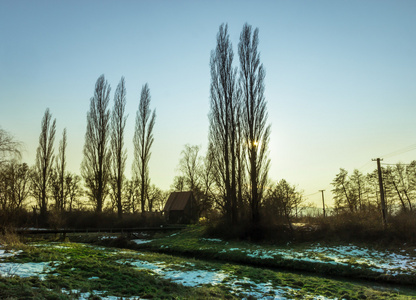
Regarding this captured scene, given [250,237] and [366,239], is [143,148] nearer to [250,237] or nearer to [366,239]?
[250,237]

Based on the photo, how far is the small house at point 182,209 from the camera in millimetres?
41625

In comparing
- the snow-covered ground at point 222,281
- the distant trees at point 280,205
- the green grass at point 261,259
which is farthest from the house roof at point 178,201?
the snow-covered ground at point 222,281

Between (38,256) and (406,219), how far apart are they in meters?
17.9

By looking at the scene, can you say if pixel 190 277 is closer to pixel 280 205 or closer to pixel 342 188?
pixel 280 205

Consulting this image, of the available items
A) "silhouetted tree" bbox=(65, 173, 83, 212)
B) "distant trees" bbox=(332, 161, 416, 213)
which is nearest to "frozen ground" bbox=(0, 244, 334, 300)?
"distant trees" bbox=(332, 161, 416, 213)

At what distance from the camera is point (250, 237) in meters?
20.4

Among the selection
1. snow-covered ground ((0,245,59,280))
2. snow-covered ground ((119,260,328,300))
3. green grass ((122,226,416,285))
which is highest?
snow-covered ground ((0,245,59,280))

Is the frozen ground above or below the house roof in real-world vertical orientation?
below

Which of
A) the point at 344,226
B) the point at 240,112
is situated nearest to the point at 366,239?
the point at 344,226

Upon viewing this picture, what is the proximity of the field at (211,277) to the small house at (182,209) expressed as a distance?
88.6 feet

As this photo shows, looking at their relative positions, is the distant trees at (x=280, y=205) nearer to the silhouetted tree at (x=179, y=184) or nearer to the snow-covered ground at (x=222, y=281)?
the snow-covered ground at (x=222, y=281)

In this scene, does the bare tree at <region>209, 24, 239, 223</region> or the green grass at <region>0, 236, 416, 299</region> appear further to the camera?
the bare tree at <region>209, 24, 239, 223</region>

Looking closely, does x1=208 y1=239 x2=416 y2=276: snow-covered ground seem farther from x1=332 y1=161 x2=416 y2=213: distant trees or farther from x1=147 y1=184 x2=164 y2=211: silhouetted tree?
x1=147 y1=184 x2=164 y2=211: silhouetted tree

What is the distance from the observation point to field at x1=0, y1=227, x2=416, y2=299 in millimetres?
6113
